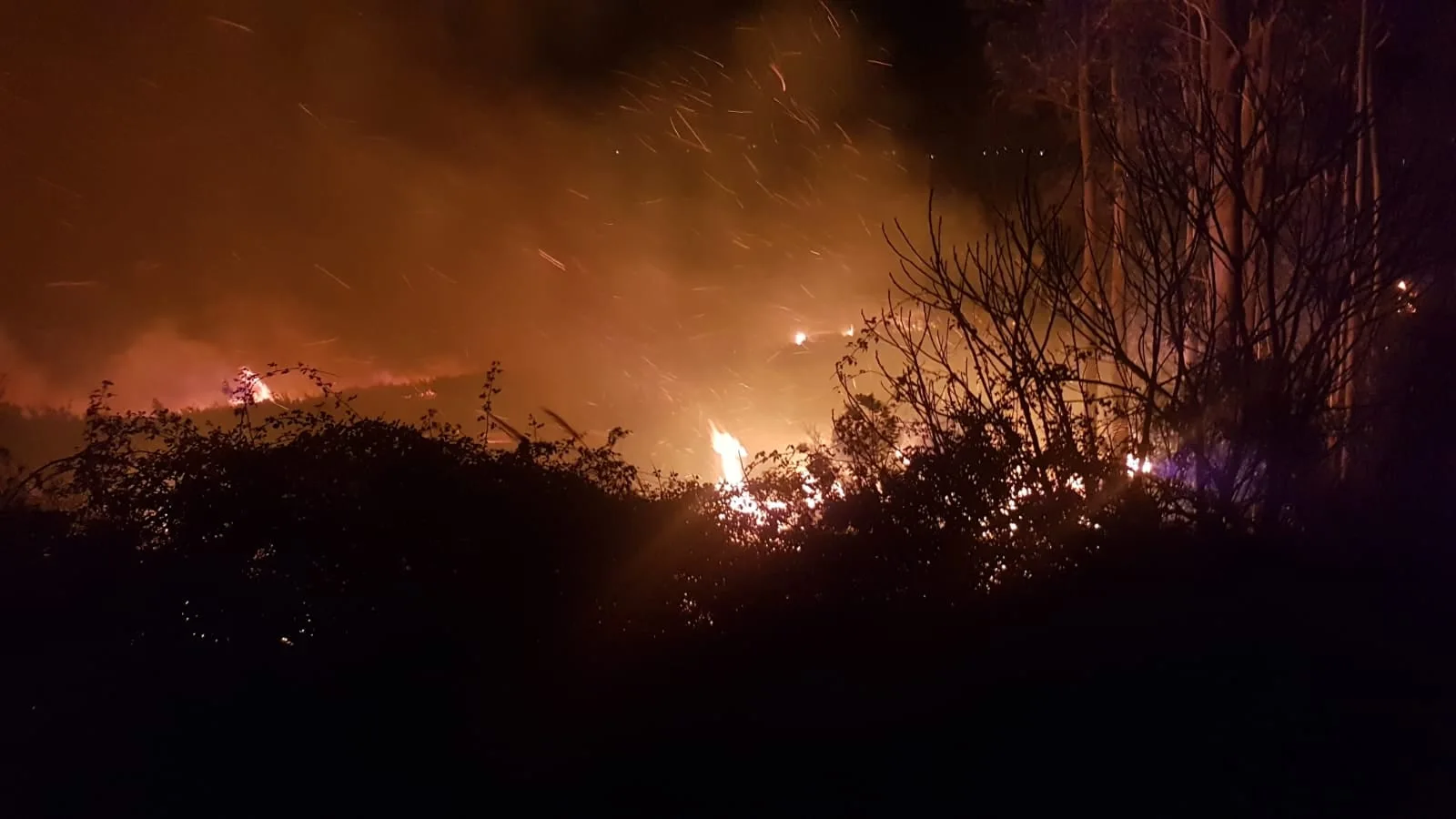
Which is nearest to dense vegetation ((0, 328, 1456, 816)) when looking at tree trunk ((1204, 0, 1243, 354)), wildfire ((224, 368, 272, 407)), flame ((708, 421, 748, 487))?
wildfire ((224, 368, 272, 407))

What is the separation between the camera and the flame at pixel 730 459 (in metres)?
6.41

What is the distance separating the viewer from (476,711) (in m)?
5.06

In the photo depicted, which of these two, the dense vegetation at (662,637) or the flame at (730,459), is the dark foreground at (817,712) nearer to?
the dense vegetation at (662,637)

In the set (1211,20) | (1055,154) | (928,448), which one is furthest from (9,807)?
(1055,154)

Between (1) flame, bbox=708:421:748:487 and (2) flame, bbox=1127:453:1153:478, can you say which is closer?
(2) flame, bbox=1127:453:1153:478

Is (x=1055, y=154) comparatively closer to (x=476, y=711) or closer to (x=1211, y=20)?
(x=1211, y=20)

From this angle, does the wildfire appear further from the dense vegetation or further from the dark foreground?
the dark foreground

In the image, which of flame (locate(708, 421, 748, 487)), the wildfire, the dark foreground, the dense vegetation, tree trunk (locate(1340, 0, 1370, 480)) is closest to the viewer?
the dark foreground

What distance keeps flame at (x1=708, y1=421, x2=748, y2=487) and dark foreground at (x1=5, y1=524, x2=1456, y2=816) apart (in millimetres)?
1297

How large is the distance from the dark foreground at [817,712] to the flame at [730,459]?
130 centimetres

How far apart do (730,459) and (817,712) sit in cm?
466

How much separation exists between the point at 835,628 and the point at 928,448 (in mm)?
1446

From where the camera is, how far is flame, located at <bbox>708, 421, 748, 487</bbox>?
21.0 feet

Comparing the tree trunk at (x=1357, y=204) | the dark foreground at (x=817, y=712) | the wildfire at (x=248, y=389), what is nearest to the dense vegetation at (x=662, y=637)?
the dark foreground at (x=817, y=712)
